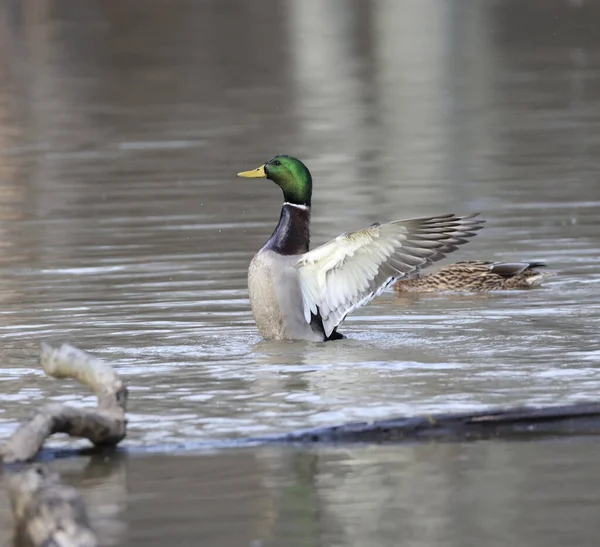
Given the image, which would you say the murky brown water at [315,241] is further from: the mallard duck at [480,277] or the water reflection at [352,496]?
the mallard duck at [480,277]

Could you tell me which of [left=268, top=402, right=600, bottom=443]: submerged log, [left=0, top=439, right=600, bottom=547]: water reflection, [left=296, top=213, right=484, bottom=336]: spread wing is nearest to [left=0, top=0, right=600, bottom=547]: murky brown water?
[left=0, top=439, right=600, bottom=547]: water reflection

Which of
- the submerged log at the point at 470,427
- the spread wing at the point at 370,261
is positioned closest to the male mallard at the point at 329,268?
the spread wing at the point at 370,261

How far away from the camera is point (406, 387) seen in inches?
320

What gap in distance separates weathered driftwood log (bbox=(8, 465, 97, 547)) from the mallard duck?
19.7 feet

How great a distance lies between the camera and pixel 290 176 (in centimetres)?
999

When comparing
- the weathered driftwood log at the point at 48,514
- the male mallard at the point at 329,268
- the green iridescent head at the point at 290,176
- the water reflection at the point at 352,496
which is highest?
the green iridescent head at the point at 290,176

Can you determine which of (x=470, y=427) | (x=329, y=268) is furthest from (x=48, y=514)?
(x=329, y=268)

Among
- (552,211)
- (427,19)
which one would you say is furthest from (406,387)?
(427,19)

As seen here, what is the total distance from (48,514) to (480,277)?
6426 millimetres

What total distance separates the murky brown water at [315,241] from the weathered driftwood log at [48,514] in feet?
0.77

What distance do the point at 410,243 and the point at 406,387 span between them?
1.64 metres

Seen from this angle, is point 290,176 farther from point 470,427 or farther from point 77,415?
point 77,415

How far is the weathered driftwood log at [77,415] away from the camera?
650cm

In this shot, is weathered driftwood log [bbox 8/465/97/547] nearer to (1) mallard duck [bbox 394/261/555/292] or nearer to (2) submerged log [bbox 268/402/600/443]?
(2) submerged log [bbox 268/402/600/443]
